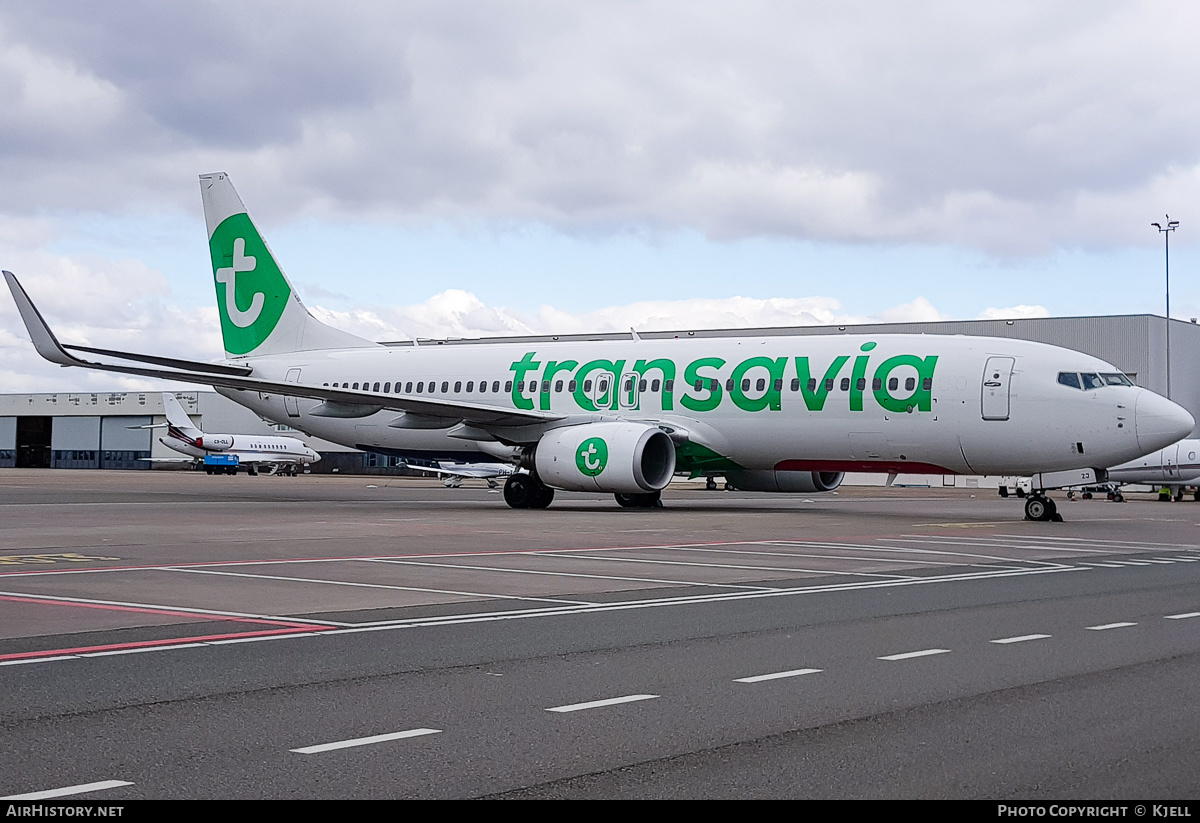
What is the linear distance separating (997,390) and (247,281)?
21734 millimetres

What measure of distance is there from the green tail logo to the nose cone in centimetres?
2340

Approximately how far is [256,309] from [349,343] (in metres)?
2.81

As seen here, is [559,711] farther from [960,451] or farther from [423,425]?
[423,425]

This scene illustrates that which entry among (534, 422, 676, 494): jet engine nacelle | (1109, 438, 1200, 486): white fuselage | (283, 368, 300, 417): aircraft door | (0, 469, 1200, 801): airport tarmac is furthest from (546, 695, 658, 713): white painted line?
(1109, 438, 1200, 486): white fuselage

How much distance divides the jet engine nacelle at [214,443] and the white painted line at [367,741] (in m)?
89.4

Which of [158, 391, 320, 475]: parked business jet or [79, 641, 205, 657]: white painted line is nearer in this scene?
[79, 641, 205, 657]: white painted line

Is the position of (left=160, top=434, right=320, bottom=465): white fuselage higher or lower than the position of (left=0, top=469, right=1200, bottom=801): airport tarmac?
higher

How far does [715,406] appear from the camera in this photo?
96.6 feet

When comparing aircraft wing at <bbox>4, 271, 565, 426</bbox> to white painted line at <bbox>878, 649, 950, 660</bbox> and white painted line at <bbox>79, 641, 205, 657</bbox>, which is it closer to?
white painted line at <bbox>79, 641, 205, 657</bbox>

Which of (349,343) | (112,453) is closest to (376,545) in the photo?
(349,343)

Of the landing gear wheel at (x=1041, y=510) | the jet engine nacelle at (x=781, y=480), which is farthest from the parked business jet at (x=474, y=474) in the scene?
the landing gear wheel at (x=1041, y=510)

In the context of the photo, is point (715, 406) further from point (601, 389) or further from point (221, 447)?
point (221, 447)

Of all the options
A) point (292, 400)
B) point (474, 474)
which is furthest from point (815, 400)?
point (474, 474)

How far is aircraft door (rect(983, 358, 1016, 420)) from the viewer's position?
25656mm
